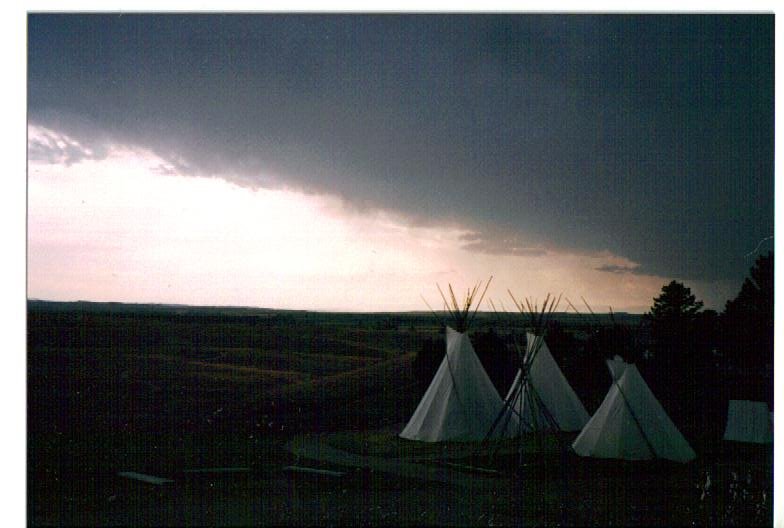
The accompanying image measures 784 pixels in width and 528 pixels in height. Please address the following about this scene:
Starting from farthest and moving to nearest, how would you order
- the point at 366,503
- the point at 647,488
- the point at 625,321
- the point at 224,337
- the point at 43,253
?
the point at 625,321 → the point at 224,337 → the point at 43,253 → the point at 647,488 → the point at 366,503

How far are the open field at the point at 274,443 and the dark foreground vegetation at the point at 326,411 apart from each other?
0.02m

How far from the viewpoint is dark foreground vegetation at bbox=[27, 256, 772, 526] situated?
18.0ft

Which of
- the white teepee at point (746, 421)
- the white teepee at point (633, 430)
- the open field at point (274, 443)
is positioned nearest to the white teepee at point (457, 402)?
the open field at point (274, 443)

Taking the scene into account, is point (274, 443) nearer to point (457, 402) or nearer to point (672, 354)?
point (457, 402)

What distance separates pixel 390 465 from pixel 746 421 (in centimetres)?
360

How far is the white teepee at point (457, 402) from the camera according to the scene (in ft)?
26.7

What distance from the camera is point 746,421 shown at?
7.93m

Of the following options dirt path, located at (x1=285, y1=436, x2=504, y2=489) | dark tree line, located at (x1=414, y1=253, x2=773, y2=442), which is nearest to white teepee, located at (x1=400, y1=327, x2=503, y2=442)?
dark tree line, located at (x1=414, y1=253, x2=773, y2=442)

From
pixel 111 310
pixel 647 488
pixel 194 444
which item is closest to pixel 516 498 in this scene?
pixel 647 488

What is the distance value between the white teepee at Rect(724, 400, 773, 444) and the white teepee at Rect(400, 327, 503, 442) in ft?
7.36

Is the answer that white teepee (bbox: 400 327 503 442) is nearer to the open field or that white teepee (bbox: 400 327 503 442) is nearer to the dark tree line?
the open field

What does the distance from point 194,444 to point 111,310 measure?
147cm

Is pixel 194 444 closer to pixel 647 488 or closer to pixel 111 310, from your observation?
pixel 111 310

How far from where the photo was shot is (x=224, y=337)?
8.19 m
